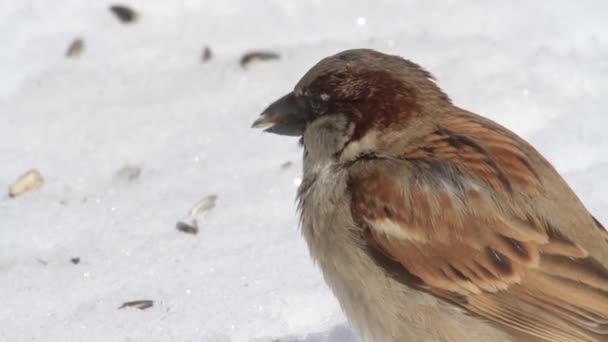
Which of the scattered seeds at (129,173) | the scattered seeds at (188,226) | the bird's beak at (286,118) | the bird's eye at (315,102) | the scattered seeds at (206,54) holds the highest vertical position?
the bird's eye at (315,102)

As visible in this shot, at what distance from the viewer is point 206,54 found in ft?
18.9

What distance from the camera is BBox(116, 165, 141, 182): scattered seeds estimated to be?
5098mm

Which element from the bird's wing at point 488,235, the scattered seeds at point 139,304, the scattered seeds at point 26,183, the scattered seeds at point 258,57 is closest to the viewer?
the bird's wing at point 488,235

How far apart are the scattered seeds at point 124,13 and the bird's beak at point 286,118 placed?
1.83 m

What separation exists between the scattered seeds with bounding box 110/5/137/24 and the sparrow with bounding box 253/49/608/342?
2023 millimetres

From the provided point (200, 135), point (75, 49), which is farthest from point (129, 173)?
point (75, 49)

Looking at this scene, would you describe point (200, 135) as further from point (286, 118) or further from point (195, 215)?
point (286, 118)

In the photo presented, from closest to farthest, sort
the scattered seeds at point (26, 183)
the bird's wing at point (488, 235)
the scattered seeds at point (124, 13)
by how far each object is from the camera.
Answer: the bird's wing at point (488, 235) < the scattered seeds at point (26, 183) < the scattered seeds at point (124, 13)

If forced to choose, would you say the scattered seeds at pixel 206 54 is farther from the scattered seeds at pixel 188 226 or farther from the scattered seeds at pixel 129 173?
the scattered seeds at pixel 188 226

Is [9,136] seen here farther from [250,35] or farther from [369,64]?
[369,64]

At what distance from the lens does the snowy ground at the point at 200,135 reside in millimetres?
4363

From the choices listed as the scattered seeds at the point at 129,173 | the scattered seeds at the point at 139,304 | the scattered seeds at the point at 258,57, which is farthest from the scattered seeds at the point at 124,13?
the scattered seeds at the point at 139,304

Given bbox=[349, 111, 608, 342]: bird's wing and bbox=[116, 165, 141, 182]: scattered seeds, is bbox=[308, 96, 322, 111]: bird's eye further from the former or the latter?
bbox=[116, 165, 141, 182]: scattered seeds

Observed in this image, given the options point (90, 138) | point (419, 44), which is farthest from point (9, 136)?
point (419, 44)
